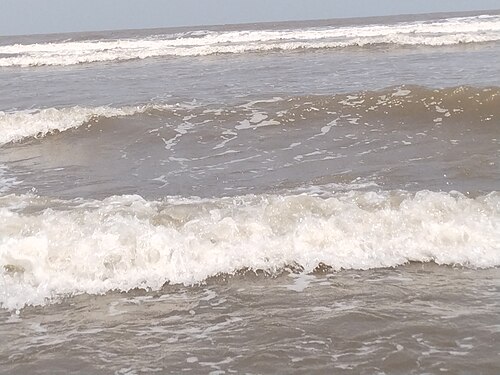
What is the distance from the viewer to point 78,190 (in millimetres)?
7824

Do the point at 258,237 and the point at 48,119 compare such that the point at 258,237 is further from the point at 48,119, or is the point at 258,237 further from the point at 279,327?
the point at 48,119

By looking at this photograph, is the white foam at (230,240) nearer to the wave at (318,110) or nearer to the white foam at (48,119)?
the wave at (318,110)

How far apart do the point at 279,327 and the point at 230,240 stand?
1582 mm

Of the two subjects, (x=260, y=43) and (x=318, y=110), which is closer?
(x=318, y=110)

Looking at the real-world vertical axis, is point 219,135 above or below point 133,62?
below

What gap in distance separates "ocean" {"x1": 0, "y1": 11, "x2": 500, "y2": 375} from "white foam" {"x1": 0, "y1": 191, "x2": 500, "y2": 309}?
2 centimetres

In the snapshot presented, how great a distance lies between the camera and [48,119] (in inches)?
488

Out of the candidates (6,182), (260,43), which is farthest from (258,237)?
(260,43)

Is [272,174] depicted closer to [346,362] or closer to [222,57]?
[346,362]

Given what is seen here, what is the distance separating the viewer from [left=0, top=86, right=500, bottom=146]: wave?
36.7 ft

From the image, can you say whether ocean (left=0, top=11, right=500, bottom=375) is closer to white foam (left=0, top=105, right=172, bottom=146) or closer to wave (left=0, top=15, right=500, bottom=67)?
white foam (left=0, top=105, right=172, bottom=146)

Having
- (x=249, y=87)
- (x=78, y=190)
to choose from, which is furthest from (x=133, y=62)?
(x=78, y=190)

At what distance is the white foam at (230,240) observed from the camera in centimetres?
525

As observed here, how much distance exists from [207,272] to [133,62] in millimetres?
20606
